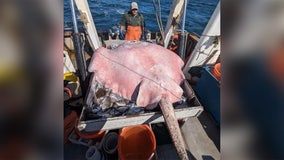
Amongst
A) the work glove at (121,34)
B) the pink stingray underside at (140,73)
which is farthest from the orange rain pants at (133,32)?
the pink stingray underside at (140,73)

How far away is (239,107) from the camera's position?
77 centimetres

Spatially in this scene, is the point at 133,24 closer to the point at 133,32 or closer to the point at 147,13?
the point at 133,32

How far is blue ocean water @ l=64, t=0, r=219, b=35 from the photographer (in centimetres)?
1320

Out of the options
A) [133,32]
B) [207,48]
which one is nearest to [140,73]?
[207,48]

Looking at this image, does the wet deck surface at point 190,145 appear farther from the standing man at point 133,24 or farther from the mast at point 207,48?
the standing man at point 133,24

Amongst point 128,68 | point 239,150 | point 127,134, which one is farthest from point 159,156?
point 239,150

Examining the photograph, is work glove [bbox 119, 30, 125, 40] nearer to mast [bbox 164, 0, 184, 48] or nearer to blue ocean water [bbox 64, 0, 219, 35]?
mast [bbox 164, 0, 184, 48]

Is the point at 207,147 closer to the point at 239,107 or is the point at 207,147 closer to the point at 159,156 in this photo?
the point at 159,156

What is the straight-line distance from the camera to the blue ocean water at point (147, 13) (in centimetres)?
1320

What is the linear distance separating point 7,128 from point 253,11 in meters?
0.71

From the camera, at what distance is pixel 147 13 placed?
49.9 ft

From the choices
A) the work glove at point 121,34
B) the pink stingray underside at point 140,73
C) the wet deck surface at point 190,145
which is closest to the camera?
the pink stingray underside at point 140,73

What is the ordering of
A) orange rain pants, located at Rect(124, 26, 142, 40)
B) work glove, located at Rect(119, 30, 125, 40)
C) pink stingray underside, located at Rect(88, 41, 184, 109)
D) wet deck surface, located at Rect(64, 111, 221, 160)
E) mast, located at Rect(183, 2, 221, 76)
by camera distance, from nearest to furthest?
pink stingray underside, located at Rect(88, 41, 184, 109) < wet deck surface, located at Rect(64, 111, 221, 160) < mast, located at Rect(183, 2, 221, 76) < orange rain pants, located at Rect(124, 26, 142, 40) < work glove, located at Rect(119, 30, 125, 40)

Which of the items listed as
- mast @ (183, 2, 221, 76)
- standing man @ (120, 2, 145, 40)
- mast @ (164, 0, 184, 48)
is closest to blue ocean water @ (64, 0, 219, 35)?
standing man @ (120, 2, 145, 40)
